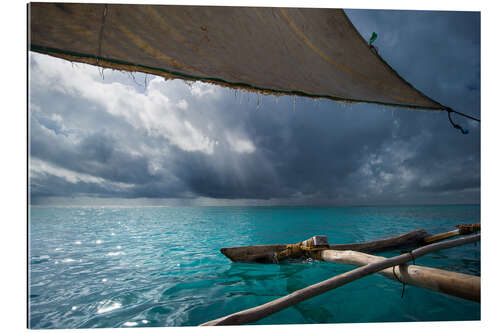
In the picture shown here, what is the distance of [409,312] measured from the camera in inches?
78.0

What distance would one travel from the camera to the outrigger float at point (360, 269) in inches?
54.7

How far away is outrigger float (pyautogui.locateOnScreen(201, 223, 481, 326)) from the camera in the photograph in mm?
1389

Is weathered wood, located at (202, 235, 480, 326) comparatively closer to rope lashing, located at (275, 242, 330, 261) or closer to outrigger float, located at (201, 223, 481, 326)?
outrigger float, located at (201, 223, 481, 326)

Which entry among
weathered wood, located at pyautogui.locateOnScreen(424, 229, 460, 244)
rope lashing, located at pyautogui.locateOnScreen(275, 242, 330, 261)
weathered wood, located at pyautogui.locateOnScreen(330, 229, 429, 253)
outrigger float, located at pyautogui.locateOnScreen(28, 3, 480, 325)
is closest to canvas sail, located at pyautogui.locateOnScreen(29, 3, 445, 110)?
outrigger float, located at pyautogui.locateOnScreen(28, 3, 480, 325)

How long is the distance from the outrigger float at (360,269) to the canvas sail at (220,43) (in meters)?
1.65

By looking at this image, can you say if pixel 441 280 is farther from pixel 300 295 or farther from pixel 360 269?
pixel 300 295

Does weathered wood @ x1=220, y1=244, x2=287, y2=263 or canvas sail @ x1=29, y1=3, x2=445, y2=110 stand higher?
canvas sail @ x1=29, y1=3, x2=445, y2=110

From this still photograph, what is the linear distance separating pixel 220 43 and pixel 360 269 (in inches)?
83.2

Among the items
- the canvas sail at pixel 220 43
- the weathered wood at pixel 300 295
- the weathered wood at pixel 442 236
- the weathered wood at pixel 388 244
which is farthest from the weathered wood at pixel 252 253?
the weathered wood at pixel 442 236

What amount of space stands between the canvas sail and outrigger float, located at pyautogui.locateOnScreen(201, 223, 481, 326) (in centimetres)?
165

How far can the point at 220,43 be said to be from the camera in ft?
5.54
